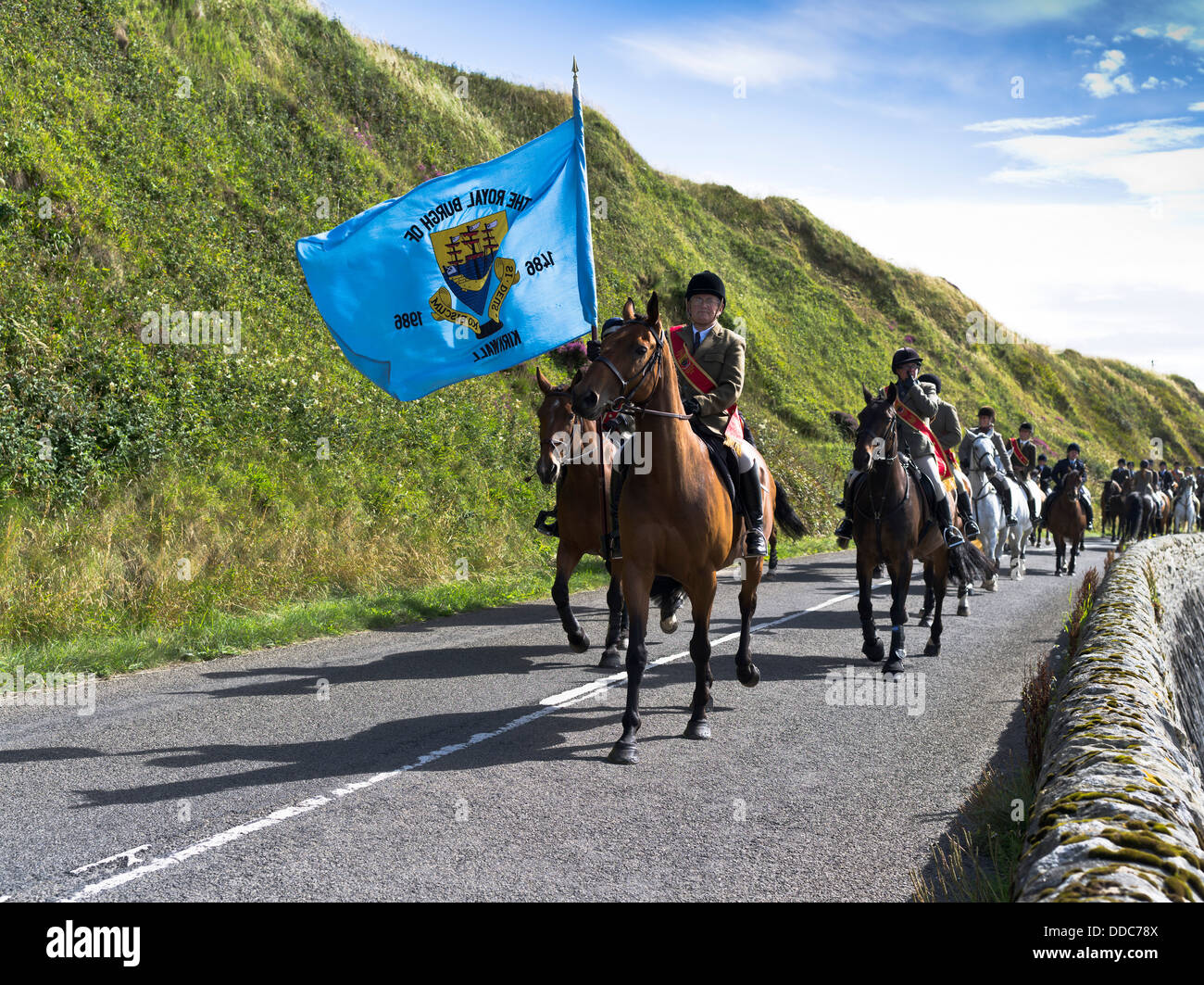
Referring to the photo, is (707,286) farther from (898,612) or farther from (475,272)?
(898,612)

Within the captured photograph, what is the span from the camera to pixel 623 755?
19.3 ft

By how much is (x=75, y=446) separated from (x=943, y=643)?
10.7 meters

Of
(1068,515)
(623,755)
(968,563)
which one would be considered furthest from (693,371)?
(1068,515)

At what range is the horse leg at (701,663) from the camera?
21.6 feet

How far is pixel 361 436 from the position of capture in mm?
16578

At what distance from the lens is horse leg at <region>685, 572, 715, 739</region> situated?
6.57 m

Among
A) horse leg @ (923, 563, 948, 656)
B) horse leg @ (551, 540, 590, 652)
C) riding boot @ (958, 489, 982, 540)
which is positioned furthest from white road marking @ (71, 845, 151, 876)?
riding boot @ (958, 489, 982, 540)

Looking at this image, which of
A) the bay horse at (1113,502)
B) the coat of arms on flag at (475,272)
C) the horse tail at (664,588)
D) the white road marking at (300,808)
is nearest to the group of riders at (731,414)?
the horse tail at (664,588)

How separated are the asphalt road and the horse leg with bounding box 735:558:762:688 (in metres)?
0.22

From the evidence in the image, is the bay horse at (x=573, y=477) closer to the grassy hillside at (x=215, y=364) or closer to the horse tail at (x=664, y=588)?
the horse tail at (x=664, y=588)

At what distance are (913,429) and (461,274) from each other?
5.47 m

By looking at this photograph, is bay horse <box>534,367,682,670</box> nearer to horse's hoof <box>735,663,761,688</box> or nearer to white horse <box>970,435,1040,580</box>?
horse's hoof <box>735,663,761,688</box>
